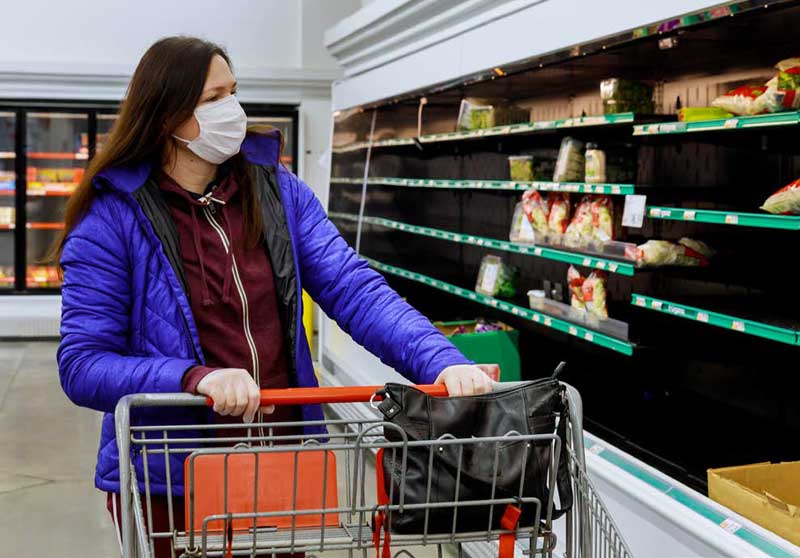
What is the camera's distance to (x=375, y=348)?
200 centimetres

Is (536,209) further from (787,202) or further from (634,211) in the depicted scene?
(787,202)

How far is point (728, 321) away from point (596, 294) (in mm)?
1124

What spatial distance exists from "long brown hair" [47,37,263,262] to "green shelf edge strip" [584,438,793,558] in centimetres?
159

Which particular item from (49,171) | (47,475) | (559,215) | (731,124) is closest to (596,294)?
(559,215)

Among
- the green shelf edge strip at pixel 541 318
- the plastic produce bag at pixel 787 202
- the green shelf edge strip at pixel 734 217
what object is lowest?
the green shelf edge strip at pixel 541 318

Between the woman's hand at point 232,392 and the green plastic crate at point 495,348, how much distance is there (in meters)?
3.28

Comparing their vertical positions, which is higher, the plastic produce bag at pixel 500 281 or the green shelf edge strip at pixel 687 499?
the plastic produce bag at pixel 500 281

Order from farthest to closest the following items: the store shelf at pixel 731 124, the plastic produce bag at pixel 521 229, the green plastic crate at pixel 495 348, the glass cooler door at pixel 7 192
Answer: the glass cooler door at pixel 7 192
the green plastic crate at pixel 495 348
the plastic produce bag at pixel 521 229
the store shelf at pixel 731 124

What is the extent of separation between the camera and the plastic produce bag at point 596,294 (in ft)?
13.7

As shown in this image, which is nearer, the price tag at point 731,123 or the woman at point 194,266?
the woman at point 194,266

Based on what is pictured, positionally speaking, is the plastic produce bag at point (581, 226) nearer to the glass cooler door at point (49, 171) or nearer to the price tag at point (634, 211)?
the price tag at point (634, 211)

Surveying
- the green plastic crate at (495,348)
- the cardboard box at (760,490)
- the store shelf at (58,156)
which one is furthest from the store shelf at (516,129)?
the store shelf at (58,156)

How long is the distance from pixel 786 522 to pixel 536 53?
2.09 metres

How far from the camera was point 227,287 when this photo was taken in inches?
77.7
